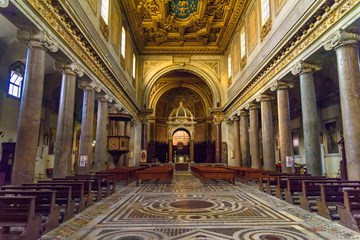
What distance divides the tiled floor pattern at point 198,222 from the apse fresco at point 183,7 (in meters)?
16.4

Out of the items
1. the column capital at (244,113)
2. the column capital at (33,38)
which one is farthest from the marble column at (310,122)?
the column capital at (33,38)

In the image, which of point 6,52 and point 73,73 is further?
point 6,52

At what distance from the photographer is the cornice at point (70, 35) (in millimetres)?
6749

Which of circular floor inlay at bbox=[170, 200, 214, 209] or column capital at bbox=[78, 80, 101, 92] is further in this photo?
column capital at bbox=[78, 80, 101, 92]

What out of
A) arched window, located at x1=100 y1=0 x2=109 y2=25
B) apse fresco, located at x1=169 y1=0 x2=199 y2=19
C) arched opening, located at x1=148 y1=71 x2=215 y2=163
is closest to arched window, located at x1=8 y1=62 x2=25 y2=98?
arched window, located at x1=100 y1=0 x2=109 y2=25

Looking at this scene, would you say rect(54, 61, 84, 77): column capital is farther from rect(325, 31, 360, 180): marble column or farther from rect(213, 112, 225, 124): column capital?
rect(213, 112, 225, 124): column capital

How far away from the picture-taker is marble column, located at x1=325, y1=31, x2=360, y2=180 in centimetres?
639

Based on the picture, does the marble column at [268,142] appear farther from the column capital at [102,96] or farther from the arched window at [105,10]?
the arched window at [105,10]

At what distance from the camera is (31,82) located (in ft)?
21.5

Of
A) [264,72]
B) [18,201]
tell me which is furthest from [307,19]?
[18,201]

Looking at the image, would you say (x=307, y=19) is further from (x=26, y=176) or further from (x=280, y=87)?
(x=26, y=176)

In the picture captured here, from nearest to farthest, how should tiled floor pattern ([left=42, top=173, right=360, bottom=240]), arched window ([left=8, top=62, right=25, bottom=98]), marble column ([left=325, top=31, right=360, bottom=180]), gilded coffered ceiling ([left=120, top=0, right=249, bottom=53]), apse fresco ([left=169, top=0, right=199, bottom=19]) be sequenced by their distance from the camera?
tiled floor pattern ([left=42, top=173, right=360, bottom=240])
marble column ([left=325, top=31, right=360, bottom=180])
arched window ([left=8, top=62, right=25, bottom=98])
gilded coffered ceiling ([left=120, top=0, right=249, bottom=53])
apse fresco ([left=169, top=0, right=199, bottom=19])

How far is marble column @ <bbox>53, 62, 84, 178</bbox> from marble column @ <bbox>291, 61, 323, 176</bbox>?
8.60 meters

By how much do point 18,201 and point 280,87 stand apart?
35.4ft
